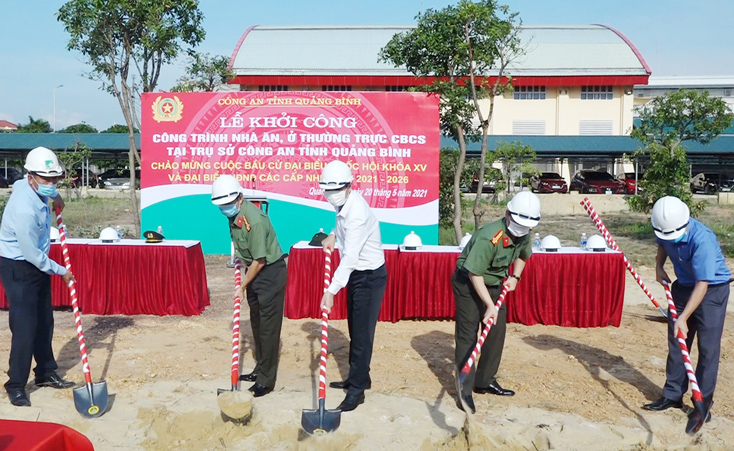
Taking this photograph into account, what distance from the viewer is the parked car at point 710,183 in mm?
33275

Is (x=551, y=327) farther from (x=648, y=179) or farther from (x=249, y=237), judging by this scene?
(x=648, y=179)

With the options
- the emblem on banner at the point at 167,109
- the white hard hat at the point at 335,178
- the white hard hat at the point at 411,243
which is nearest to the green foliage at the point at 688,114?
the emblem on banner at the point at 167,109

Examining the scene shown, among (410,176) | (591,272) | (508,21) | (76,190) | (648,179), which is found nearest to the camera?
(591,272)

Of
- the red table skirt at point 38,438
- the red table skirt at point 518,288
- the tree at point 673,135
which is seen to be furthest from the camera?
the tree at point 673,135

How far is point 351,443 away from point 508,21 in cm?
943

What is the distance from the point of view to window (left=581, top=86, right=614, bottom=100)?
3528cm

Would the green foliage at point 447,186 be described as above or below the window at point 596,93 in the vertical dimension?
below

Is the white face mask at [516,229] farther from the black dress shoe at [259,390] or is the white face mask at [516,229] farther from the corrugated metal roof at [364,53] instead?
the corrugated metal roof at [364,53]

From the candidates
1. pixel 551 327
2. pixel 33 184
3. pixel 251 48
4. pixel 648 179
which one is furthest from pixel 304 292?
pixel 251 48

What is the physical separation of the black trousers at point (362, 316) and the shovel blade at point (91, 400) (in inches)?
67.6

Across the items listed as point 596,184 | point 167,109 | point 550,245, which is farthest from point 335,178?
point 596,184

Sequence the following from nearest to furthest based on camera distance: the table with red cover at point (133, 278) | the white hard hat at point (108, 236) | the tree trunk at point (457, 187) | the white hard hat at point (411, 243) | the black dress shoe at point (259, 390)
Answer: the black dress shoe at point (259, 390) < the white hard hat at point (411, 243) < the table with red cover at point (133, 278) < the white hard hat at point (108, 236) < the tree trunk at point (457, 187)

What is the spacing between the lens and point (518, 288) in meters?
7.70

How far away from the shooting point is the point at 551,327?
7.77m
